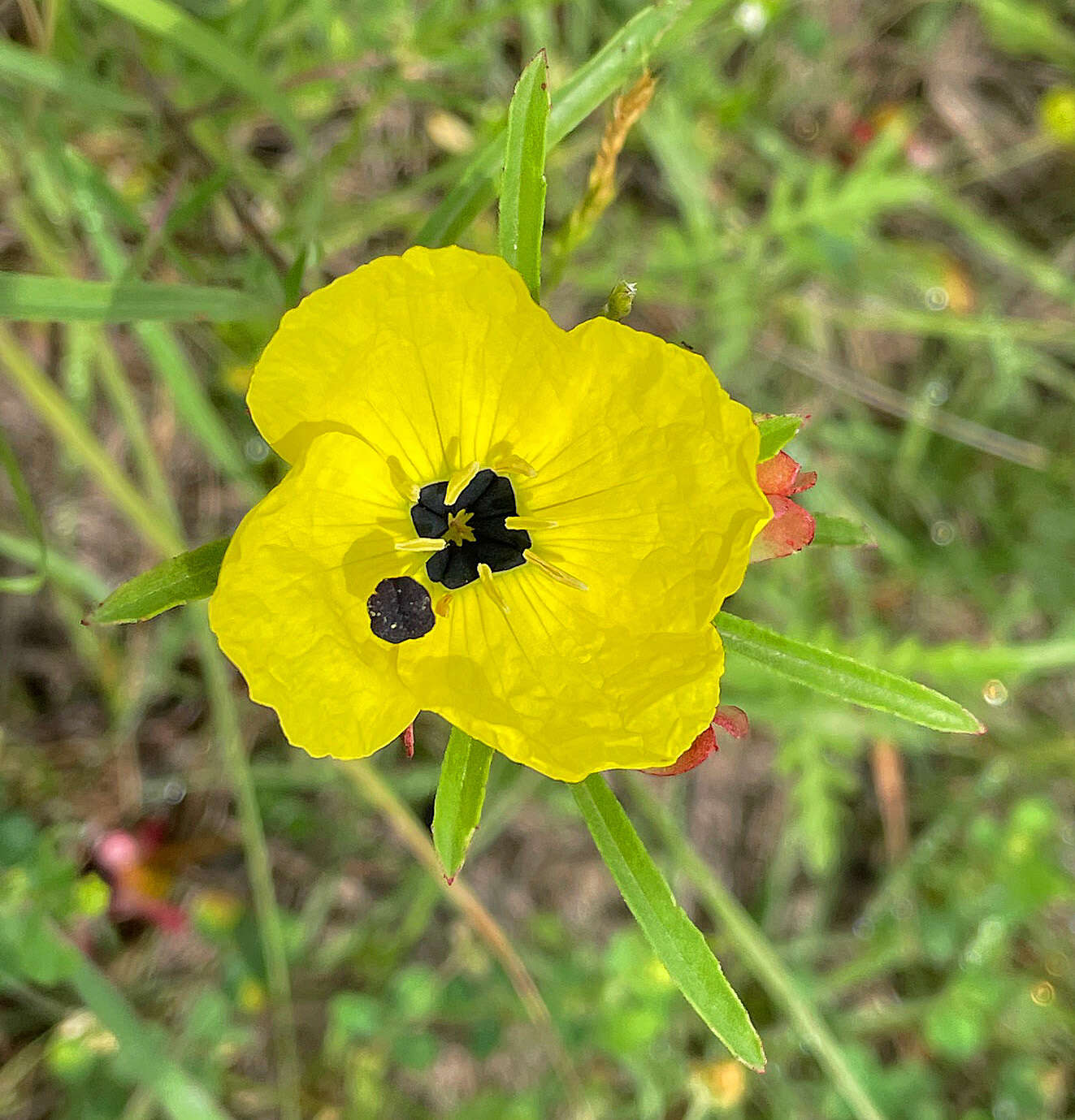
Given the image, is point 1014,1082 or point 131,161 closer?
point 131,161

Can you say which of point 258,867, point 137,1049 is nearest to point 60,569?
point 258,867

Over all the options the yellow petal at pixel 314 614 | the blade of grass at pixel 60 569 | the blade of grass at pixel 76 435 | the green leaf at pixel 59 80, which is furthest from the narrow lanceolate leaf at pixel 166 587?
the blade of grass at pixel 60 569

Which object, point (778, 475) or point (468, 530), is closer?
point (778, 475)

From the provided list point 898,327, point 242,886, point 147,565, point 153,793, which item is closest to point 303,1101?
point 242,886

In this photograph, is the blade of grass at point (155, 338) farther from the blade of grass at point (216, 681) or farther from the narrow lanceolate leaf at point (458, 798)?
the narrow lanceolate leaf at point (458, 798)

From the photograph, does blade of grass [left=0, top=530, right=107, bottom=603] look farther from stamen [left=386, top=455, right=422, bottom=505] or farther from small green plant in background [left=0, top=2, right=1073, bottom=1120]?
stamen [left=386, top=455, right=422, bottom=505]

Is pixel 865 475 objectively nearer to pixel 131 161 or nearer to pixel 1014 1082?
pixel 1014 1082

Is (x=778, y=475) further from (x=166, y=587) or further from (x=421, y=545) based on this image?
(x=166, y=587)
